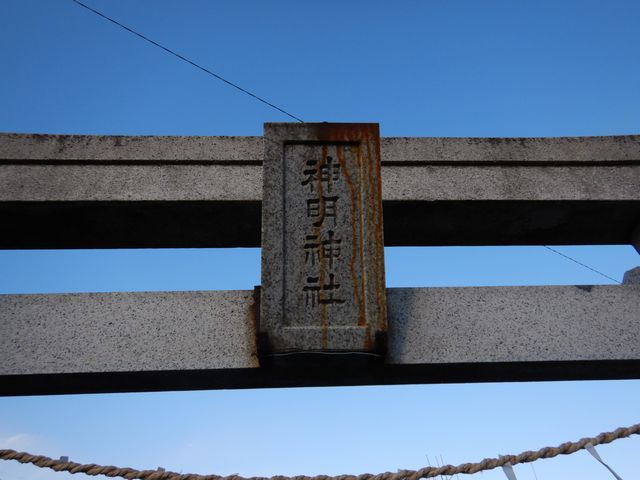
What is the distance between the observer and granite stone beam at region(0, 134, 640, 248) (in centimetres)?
359

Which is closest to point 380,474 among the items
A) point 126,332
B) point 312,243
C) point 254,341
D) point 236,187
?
point 254,341

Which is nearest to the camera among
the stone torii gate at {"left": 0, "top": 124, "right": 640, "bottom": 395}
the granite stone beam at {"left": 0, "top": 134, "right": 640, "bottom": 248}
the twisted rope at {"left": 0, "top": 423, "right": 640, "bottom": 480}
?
the twisted rope at {"left": 0, "top": 423, "right": 640, "bottom": 480}

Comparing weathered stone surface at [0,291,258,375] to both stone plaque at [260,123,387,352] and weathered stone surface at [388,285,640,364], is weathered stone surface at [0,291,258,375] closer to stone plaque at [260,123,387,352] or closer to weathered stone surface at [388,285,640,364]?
stone plaque at [260,123,387,352]

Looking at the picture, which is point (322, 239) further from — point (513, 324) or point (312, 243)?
point (513, 324)

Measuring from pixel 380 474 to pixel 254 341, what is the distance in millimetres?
1016

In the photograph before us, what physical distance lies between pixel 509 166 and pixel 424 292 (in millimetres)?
1055

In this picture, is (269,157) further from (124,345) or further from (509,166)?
(509,166)

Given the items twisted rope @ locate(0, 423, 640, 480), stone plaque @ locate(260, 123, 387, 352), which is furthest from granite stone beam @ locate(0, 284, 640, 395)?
twisted rope @ locate(0, 423, 640, 480)

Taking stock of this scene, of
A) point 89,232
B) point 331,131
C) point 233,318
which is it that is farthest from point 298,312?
point 89,232

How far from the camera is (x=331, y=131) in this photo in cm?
347

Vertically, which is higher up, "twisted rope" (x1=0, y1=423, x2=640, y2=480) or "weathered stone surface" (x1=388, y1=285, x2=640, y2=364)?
"weathered stone surface" (x1=388, y1=285, x2=640, y2=364)

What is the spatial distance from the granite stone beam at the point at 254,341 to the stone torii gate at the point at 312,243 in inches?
0.4

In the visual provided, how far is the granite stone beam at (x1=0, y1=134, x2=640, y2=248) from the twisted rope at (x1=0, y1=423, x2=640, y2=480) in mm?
1478

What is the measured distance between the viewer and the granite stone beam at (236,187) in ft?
11.8
